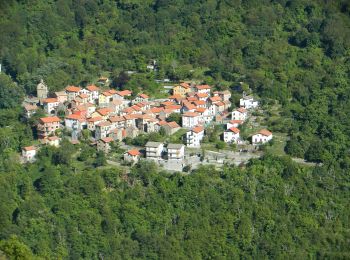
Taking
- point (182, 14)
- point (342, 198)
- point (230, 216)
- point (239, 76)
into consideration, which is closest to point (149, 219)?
point (230, 216)

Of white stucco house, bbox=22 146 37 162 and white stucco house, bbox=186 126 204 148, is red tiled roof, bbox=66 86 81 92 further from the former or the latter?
white stucco house, bbox=186 126 204 148

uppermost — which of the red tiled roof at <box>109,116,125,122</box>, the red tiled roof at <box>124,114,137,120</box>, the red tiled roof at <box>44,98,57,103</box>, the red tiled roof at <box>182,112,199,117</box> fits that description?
the red tiled roof at <box>182,112,199,117</box>

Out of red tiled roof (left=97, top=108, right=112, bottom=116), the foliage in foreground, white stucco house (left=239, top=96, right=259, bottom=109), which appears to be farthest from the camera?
white stucco house (left=239, top=96, right=259, bottom=109)

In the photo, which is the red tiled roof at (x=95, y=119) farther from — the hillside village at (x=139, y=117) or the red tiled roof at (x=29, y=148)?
the red tiled roof at (x=29, y=148)

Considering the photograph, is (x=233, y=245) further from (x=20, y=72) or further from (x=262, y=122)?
(x=20, y=72)

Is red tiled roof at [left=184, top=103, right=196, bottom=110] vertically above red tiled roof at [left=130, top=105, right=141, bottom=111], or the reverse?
red tiled roof at [left=184, top=103, right=196, bottom=110]

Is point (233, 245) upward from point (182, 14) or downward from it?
downward

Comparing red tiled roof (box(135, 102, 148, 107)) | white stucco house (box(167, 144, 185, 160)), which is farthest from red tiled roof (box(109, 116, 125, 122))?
white stucco house (box(167, 144, 185, 160))

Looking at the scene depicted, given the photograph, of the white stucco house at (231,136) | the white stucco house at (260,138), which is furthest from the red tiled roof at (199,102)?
the white stucco house at (260,138)

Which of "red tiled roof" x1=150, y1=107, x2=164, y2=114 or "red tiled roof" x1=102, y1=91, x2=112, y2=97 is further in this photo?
"red tiled roof" x1=102, y1=91, x2=112, y2=97
